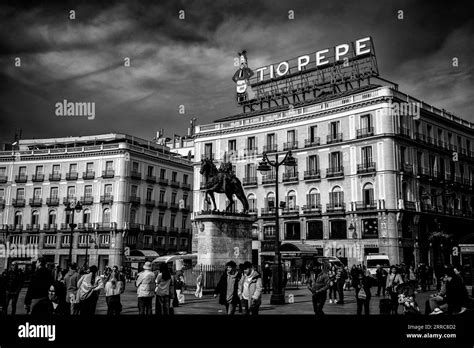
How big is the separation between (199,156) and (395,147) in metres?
23.4

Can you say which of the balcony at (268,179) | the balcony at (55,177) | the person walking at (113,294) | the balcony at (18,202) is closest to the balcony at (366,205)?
the balcony at (268,179)

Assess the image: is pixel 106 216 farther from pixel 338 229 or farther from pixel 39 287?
pixel 39 287

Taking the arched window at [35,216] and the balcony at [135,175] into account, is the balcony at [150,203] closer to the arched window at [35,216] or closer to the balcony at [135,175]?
the balcony at [135,175]

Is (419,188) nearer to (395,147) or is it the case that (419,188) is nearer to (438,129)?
(395,147)

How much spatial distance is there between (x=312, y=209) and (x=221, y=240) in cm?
2586

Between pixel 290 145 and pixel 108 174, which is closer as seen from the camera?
pixel 290 145

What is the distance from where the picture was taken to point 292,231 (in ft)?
158

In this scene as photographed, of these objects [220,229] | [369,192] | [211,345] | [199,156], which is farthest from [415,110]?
[211,345]

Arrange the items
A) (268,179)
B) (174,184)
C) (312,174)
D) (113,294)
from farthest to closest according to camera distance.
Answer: (174,184), (268,179), (312,174), (113,294)

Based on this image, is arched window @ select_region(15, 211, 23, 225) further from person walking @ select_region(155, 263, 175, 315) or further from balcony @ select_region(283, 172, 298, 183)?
person walking @ select_region(155, 263, 175, 315)

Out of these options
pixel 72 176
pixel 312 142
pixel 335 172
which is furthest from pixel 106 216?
pixel 335 172

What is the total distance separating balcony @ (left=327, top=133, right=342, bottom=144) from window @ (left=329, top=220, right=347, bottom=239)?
8.13 meters

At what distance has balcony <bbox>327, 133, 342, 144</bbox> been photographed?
46875 millimetres

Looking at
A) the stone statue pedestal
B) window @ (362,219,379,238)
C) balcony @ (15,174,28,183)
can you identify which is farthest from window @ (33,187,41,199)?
the stone statue pedestal
